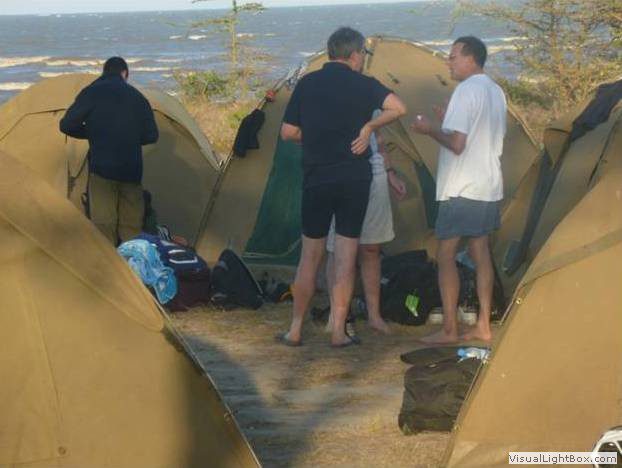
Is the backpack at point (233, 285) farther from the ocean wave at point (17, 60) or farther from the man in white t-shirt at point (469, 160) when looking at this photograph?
the ocean wave at point (17, 60)

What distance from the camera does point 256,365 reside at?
6980 mm

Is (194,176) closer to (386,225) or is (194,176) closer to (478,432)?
(386,225)

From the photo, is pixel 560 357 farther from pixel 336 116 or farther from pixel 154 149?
pixel 154 149

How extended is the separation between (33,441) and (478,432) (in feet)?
6.02

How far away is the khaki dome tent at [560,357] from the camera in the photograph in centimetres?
482

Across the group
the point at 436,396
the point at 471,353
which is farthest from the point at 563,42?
the point at 436,396

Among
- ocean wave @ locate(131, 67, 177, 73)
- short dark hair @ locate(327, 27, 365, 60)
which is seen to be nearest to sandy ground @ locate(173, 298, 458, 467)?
short dark hair @ locate(327, 27, 365, 60)

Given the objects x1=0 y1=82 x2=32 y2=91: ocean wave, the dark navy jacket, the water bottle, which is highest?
the dark navy jacket

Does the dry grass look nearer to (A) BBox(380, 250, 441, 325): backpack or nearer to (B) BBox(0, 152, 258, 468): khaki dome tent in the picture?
(A) BBox(380, 250, 441, 325): backpack

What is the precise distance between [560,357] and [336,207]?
94.2 inches

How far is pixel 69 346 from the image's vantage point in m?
4.45

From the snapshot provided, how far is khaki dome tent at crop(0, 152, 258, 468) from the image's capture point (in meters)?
4.44

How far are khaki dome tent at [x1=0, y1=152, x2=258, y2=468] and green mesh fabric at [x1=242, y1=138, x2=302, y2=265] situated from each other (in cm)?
471

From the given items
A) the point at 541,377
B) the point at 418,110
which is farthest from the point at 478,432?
the point at 418,110
